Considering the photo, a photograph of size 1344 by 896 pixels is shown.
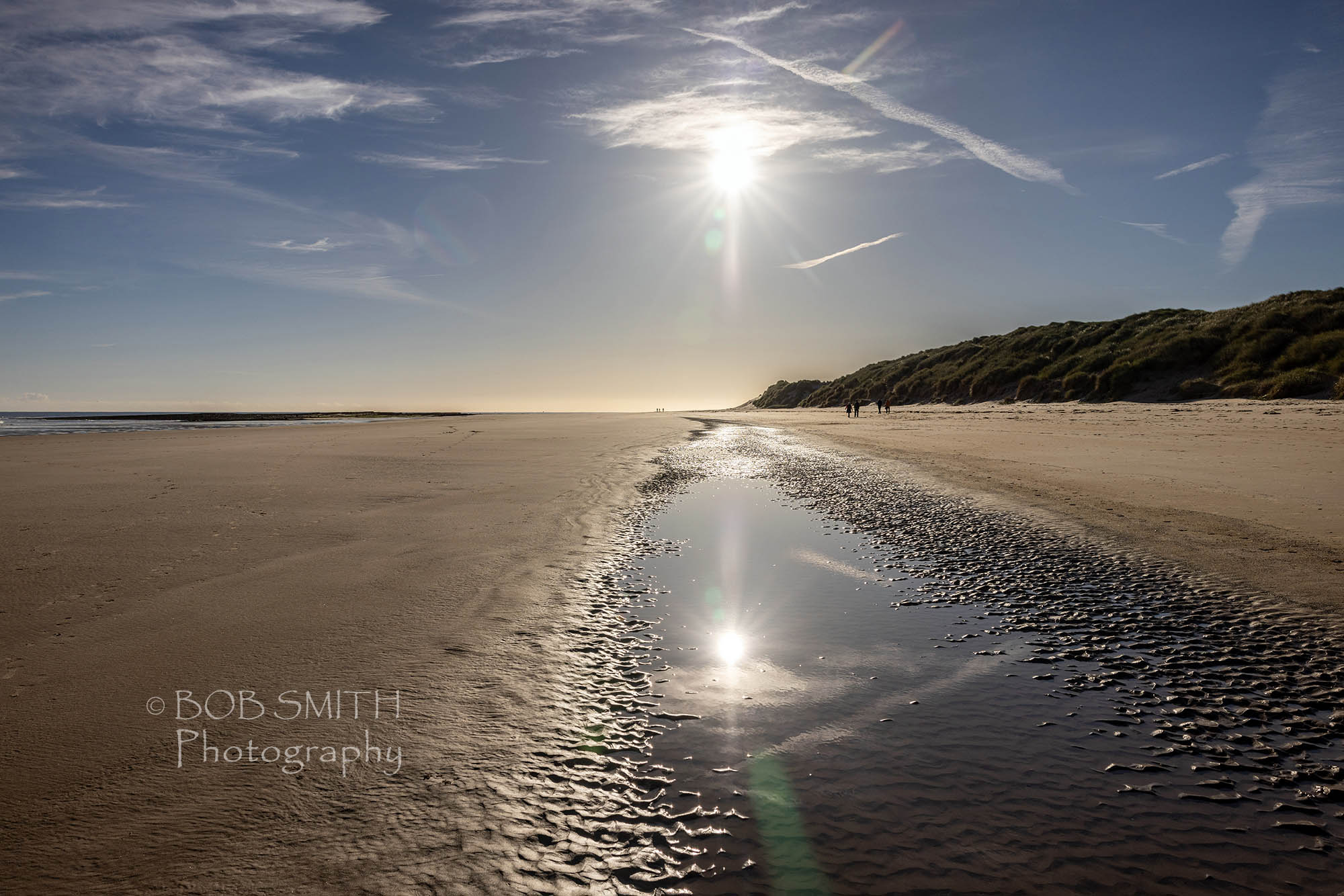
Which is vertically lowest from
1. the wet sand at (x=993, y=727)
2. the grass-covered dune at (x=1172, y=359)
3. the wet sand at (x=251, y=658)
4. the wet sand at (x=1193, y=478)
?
the wet sand at (x=993, y=727)

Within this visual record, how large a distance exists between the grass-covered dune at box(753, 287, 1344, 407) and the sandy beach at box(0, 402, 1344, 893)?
23.6 metres

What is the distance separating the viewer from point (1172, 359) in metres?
43.8

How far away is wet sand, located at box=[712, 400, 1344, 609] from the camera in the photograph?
28.2ft

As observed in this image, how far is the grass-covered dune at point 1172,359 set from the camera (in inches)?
1396

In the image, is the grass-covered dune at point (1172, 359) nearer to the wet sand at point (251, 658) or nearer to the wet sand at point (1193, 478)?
the wet sand at point (1193, 478)

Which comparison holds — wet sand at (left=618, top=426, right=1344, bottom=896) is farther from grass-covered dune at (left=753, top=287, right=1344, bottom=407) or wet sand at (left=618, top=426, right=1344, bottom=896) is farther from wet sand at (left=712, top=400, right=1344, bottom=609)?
grass-covered dune at (left=753, top=287, right=1344, bottom=407)

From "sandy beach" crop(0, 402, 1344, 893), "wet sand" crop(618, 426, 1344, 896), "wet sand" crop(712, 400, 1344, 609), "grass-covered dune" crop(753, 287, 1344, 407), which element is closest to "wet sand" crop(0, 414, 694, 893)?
"sandy beach" crop(0, 402, 1344, 893)

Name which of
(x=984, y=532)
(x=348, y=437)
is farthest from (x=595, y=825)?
(x=348, y=437)

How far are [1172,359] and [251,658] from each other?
55396 millimetres

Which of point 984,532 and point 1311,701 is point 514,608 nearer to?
point 1311,701

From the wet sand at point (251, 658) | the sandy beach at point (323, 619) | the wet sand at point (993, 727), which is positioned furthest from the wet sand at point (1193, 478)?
the wet sand at point (251, 658)

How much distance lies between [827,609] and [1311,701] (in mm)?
4082

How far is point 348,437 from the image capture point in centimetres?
3681

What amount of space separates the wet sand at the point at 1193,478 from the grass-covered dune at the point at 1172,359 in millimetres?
6779
